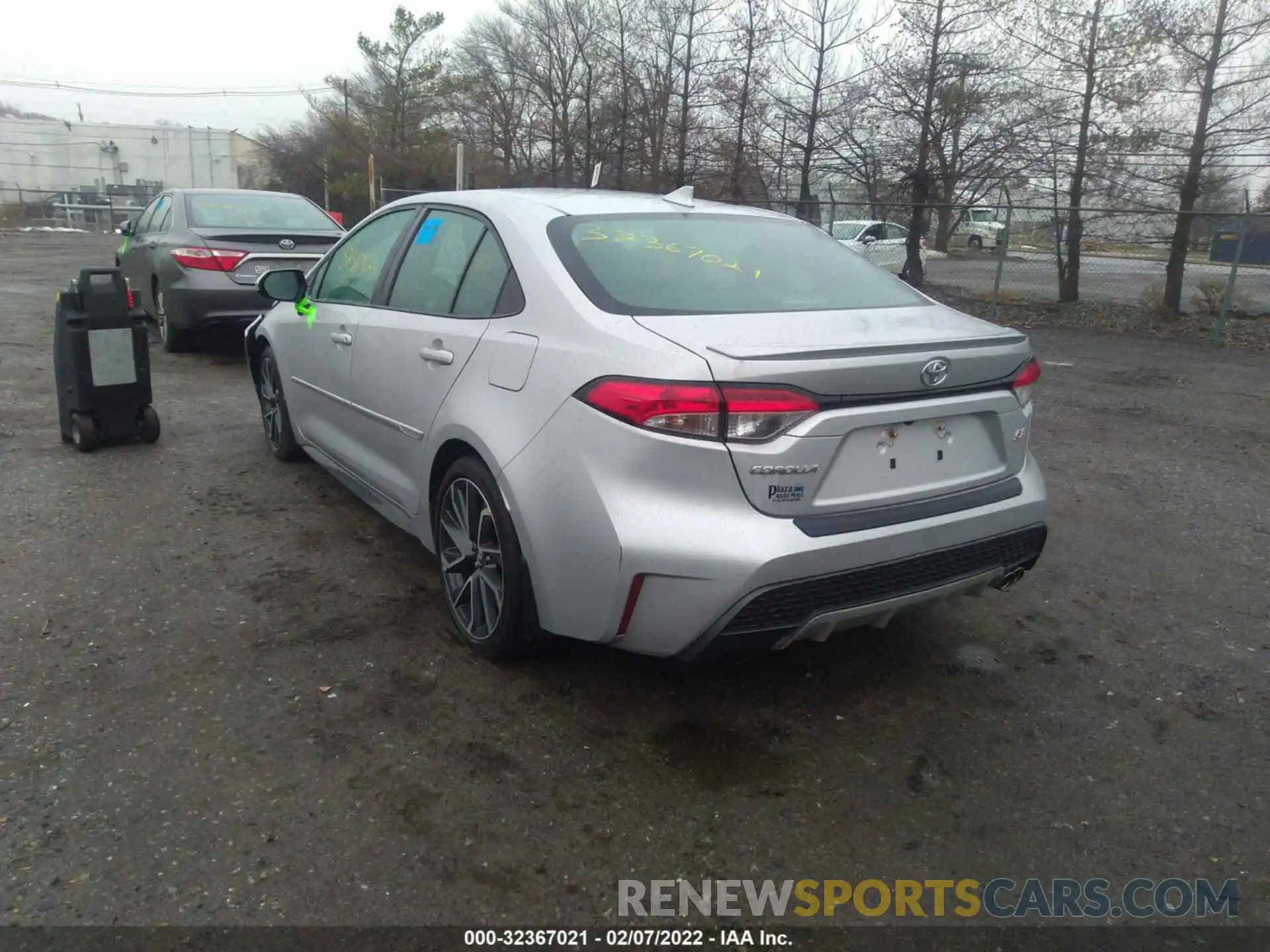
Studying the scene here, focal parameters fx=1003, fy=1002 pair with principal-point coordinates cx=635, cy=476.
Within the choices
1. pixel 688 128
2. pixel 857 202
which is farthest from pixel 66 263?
pixel 857 202

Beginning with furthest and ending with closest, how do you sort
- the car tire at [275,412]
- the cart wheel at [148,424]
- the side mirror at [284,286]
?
the cart wheel at [148,424] < the car tire at [275,412] < the side mirror at [284,286]

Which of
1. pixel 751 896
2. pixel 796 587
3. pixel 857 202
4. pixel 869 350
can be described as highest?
pixel 857 202

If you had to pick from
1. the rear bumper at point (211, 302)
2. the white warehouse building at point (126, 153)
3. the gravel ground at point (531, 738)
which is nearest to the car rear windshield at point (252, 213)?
the rear bumper at point (211, 302)

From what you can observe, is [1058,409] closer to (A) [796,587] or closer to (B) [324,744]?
(A) [796,587]

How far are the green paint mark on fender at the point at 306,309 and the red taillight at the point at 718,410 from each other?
108 inches

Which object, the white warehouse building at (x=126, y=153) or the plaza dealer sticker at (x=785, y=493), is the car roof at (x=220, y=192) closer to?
the plaza dealer sticker at (x=785, y=493)

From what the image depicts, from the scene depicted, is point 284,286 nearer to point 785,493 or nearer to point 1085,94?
point 785,493

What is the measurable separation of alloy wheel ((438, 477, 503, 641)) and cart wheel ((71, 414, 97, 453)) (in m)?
3.34

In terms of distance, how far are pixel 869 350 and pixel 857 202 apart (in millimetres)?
15028

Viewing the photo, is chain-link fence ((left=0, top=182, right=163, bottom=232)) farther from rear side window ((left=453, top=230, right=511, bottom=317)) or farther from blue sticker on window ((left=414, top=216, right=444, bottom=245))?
rear side window ((left=453, top=230, right=511, bottom=317))

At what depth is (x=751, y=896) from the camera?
2418mm

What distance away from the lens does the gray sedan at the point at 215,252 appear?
870cm

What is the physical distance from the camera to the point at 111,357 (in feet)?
19.3

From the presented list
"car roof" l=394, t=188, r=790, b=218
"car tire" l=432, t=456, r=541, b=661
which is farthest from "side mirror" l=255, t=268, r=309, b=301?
"car tire" l=432, t=456, r=541, b=661
